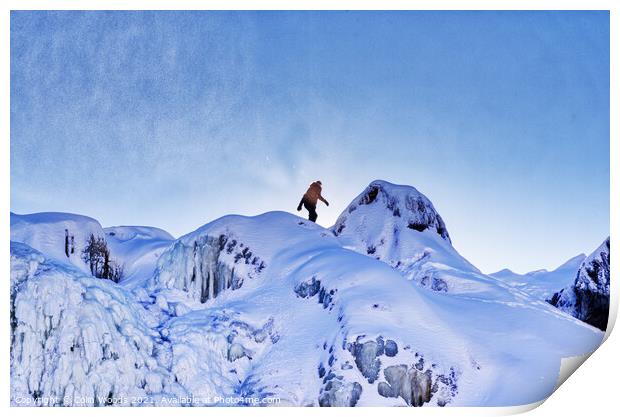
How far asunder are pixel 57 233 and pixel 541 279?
22.5ft

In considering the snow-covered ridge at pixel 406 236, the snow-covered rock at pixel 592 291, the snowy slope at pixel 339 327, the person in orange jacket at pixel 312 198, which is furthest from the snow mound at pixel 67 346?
the snow-covered rock at pixel 592 291

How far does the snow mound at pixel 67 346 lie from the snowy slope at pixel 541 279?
4.86 m

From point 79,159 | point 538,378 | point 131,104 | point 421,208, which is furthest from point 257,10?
point 538,378

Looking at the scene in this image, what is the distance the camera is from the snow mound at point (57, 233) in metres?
8.64

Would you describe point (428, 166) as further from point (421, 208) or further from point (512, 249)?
point (512, 249)

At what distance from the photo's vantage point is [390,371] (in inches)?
322

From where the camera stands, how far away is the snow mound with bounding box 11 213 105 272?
8.64 meters

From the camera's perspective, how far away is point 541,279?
9547 millimetres

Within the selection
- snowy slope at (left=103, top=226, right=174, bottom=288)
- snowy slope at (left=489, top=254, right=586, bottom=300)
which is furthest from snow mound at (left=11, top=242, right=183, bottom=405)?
snowy slope at (left=489, top=254, right=586, bottom=300)

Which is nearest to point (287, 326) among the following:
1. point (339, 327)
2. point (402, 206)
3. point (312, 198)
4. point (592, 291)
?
point (339, 327)

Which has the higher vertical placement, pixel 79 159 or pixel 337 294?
pixel 79 159

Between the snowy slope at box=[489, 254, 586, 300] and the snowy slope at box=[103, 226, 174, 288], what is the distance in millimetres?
5064

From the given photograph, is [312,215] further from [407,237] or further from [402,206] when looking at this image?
[407,237]
